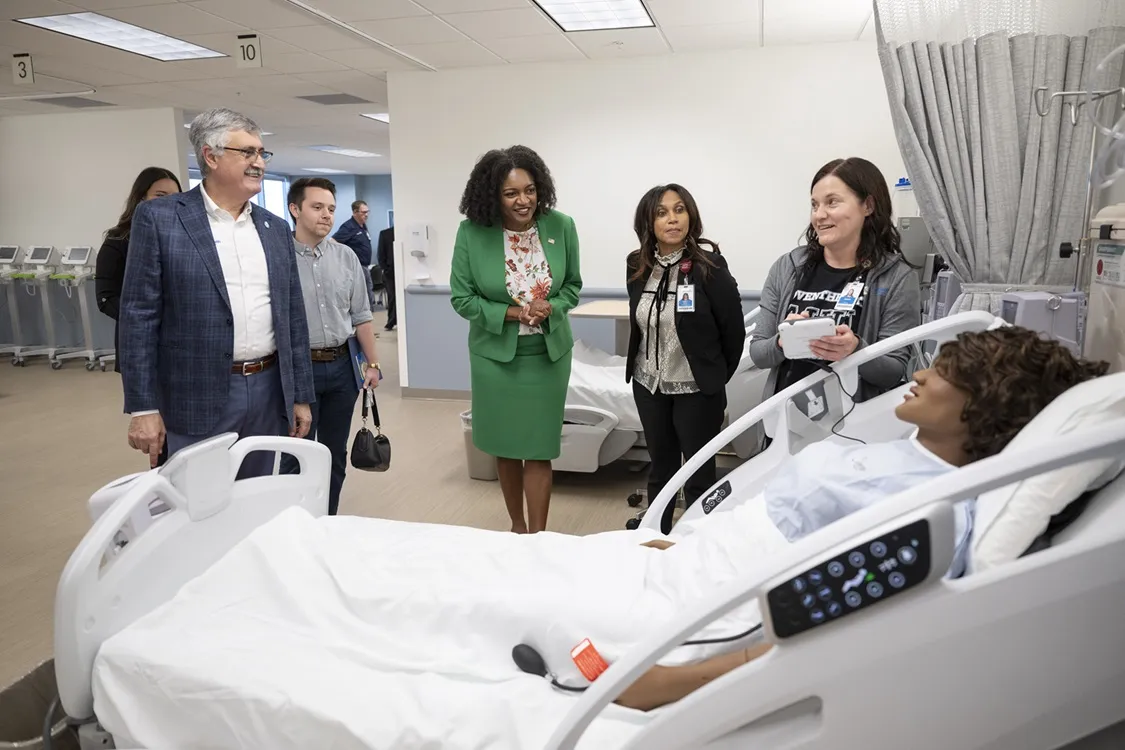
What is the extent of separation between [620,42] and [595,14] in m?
0.52

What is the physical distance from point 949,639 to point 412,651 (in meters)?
0.89

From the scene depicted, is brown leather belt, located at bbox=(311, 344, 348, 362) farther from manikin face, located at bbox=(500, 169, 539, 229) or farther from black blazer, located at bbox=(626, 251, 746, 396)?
black blazer, located at bbox=(626, 251, 746, 396)

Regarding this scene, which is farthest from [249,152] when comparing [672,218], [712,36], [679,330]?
[712,36]

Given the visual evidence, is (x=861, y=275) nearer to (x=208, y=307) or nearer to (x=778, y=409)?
(x=778, y=409)

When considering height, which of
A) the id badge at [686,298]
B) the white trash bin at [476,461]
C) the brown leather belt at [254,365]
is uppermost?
the id badge at [686,298]

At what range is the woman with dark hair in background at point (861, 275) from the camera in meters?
2.16

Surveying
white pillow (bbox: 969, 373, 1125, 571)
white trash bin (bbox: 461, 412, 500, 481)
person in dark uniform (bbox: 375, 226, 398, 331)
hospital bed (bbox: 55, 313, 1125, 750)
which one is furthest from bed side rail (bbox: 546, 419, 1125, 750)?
person in dark uniform (bbox: 375, 226, 398, 331)

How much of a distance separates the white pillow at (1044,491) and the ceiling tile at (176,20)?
4741mm

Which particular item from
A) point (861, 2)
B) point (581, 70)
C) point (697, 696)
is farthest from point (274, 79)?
point (697, 696)

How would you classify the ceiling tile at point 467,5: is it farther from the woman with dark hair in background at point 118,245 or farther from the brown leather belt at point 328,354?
the brown leather belt at point 328,354

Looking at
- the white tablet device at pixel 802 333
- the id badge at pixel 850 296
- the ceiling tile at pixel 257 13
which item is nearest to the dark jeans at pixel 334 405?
the white tablet device at pixel 802 333

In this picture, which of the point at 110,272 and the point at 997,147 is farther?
the point at 110,272

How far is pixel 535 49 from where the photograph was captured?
17.5ft

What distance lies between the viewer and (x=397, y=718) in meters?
1.24
